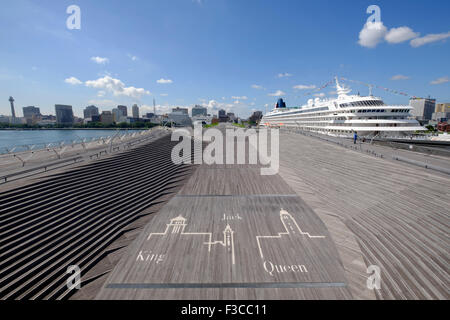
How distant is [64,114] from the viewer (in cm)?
10081

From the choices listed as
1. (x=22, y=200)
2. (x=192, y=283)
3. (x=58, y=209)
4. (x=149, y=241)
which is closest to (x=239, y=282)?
(x=192, y=283)

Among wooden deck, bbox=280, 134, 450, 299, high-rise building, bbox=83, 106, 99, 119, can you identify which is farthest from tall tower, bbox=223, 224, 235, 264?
high-rise building, bbox=83, 106, 99, 119

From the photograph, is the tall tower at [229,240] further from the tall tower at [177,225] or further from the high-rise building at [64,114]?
the high-rise building at [64,114]

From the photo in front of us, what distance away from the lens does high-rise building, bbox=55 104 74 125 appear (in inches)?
3880

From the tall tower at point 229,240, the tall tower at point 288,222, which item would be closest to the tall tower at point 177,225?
the tall tower at point 229,240

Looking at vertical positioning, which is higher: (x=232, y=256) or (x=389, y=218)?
(x=389, y=218)

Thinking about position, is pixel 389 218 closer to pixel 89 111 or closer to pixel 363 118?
pixel 363 118

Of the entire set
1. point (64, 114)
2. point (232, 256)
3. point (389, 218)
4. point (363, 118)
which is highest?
point (64, 114)

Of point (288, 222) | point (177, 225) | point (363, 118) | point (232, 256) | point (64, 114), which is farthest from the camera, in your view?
point (64, 114)

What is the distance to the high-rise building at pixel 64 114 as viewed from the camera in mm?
98562

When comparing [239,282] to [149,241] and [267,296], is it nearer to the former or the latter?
[267,296]

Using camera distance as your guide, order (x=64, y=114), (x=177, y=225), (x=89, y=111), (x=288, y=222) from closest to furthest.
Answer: (x=177, y=225) → (x=288, y=222) → (x=64, y=114) → (x=89, y=111)

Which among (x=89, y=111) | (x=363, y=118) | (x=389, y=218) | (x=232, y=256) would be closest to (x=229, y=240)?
(x=232, y=256)
